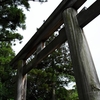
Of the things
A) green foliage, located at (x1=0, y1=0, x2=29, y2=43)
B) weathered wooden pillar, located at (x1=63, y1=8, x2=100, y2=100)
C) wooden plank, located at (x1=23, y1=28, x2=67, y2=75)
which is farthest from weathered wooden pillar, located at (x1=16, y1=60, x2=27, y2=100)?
green foliage, located at (x1=0, y1=0, x2=29, y2=43)

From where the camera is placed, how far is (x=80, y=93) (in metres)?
1.20

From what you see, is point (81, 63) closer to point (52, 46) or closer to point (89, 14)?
point (89, 14)

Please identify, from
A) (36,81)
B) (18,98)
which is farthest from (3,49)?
(18,98)

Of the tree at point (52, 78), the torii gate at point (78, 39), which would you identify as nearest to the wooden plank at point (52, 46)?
the torii gate at point (78, 39)

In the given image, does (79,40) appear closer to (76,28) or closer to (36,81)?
(76,28)

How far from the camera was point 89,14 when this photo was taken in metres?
1.40

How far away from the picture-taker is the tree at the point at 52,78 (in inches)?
298

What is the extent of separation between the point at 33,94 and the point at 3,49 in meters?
3.81

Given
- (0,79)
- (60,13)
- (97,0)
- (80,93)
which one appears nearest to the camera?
(80,93)

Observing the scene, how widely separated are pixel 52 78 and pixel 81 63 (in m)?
6.60

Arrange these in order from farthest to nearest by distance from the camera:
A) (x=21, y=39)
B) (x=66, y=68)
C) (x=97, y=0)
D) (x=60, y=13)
Answer: (x=66, y=68) → (x=21, y=39) → (x=60, y=13) → (x=97, y=0)

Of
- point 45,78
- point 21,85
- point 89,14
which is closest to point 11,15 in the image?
point 21,85

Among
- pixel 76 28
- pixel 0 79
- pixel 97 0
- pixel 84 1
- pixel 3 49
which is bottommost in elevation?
pixel 76 28

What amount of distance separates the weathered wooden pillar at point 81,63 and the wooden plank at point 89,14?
61 mm
